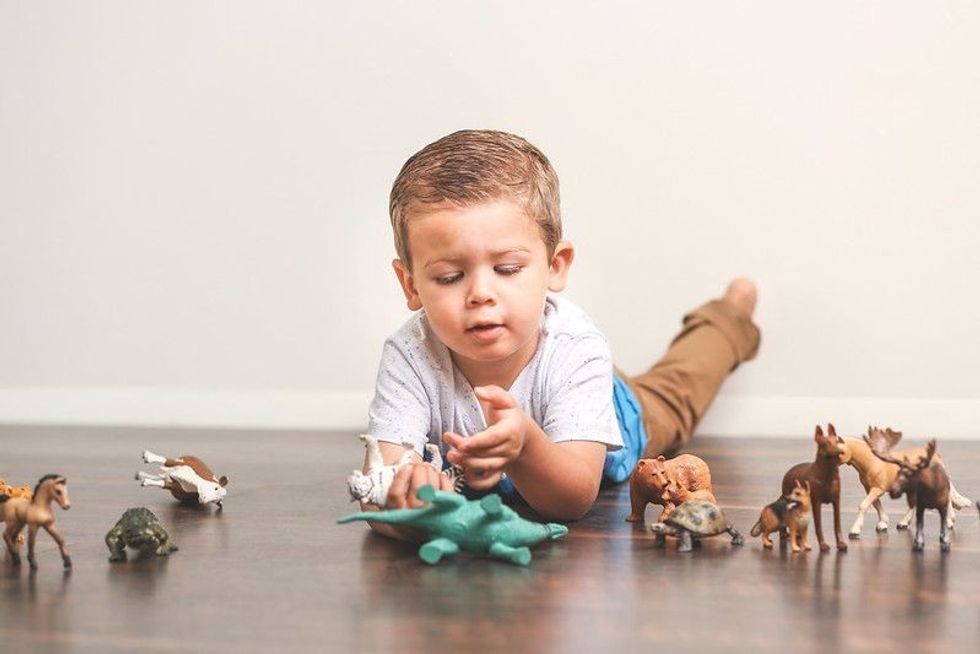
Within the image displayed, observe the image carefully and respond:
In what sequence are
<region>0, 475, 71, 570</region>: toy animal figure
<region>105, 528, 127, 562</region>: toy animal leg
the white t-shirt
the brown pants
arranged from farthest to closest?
the brown pants < the white t-shirt < <region>105, 528, 127, 562</region>: toy animal leg < <region>0, 475, 71, 570</region>: toy animal figure

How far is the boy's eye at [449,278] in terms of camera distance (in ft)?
5.07

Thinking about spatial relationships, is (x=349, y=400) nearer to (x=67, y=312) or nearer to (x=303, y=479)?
(x=67, y=312)

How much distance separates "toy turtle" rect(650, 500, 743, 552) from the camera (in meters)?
1.38

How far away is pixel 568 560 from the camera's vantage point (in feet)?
4.38

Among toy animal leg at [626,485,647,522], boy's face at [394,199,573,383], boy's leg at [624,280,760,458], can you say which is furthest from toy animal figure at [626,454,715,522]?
boy's leg at [624,280,760,458]

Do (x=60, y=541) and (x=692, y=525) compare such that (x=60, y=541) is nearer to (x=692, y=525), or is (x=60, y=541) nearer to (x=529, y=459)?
(x=529, y=459)

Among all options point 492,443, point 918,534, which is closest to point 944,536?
point 918,534

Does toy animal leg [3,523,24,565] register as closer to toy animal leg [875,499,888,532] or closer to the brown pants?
toy animal leg [875,499,888,532]

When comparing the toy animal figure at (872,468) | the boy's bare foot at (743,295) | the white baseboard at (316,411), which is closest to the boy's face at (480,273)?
the toy animal figure at (872,468)

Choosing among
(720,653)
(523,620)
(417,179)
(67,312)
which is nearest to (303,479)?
(417,179)

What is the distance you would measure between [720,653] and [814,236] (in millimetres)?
1918

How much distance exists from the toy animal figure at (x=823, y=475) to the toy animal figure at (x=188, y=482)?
30.9 inches

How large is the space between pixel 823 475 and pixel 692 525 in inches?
6.2

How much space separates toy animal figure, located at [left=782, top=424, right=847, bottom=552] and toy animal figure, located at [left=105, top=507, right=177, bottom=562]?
0.67 m
